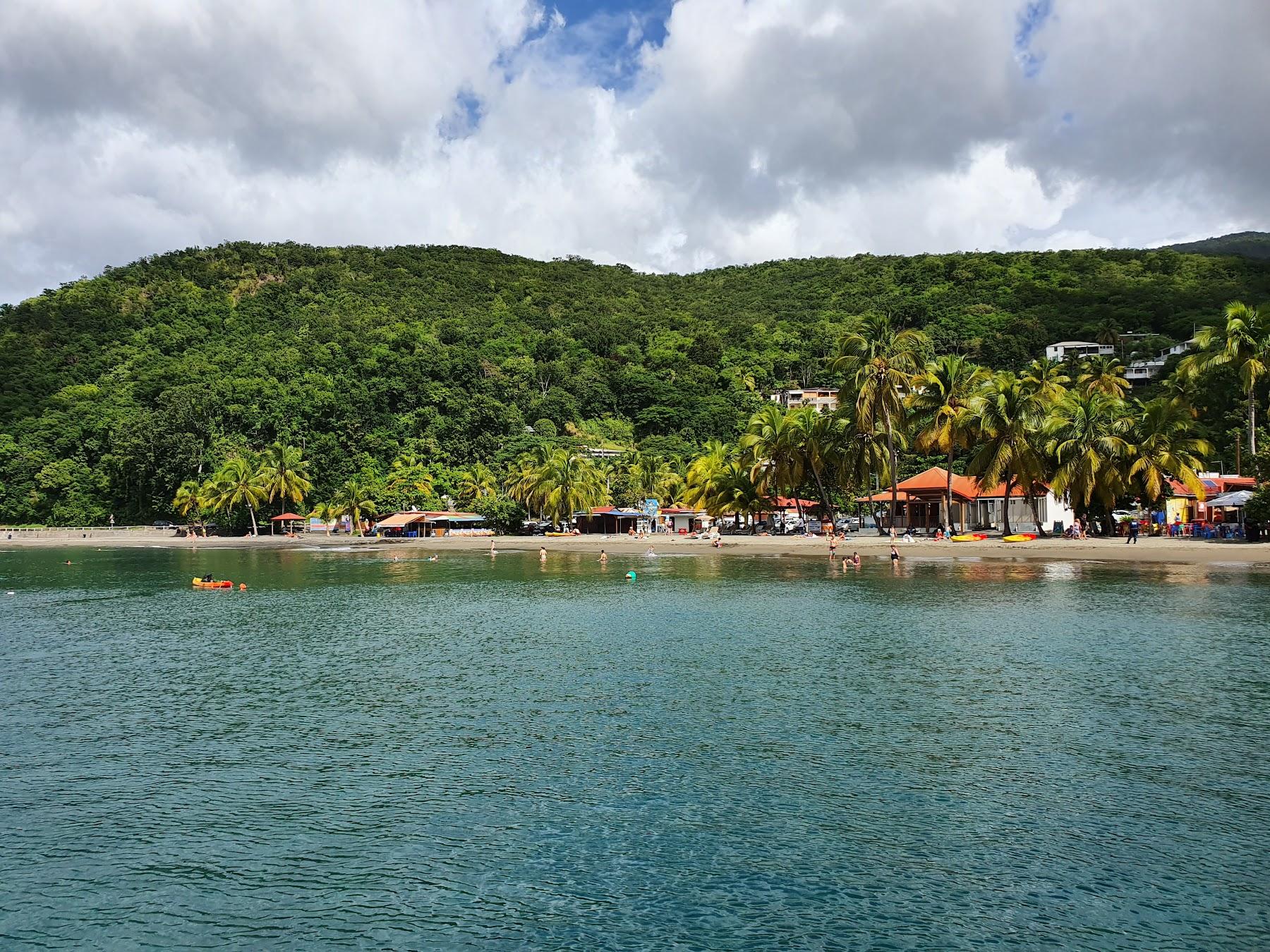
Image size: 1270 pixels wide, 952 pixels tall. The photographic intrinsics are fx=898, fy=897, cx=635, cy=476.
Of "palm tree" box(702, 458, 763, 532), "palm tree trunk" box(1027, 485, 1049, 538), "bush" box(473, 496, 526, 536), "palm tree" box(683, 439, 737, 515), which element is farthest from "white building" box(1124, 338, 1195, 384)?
"bush" box(473, 496, 526, 536)

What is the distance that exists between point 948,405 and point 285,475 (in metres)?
62.3

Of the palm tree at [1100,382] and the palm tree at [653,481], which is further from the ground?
the palm tree at [1100,382]

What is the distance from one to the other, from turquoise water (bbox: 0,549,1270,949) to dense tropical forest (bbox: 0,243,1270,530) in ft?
126

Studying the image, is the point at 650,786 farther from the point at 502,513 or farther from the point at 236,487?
the point at 236,487

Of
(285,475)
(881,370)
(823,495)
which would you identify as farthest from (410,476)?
(881,370)

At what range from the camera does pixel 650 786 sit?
11648 mm

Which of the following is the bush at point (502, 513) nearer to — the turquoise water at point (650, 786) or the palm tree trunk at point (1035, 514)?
the palm tree trunk at point (1035, 514)

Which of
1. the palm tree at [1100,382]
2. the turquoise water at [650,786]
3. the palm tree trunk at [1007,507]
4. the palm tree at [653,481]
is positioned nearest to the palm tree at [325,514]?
the palm tree at [653,481]

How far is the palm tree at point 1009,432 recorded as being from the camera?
1871 inches

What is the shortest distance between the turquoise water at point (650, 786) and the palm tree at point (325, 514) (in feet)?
222

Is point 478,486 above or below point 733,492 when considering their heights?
above

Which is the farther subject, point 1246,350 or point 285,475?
point 285,475

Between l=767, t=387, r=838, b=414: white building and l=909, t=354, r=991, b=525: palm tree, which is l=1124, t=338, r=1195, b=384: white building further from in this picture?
l=909, t=354, r=991, b=525: palm tree

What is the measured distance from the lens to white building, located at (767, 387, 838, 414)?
120 metres
